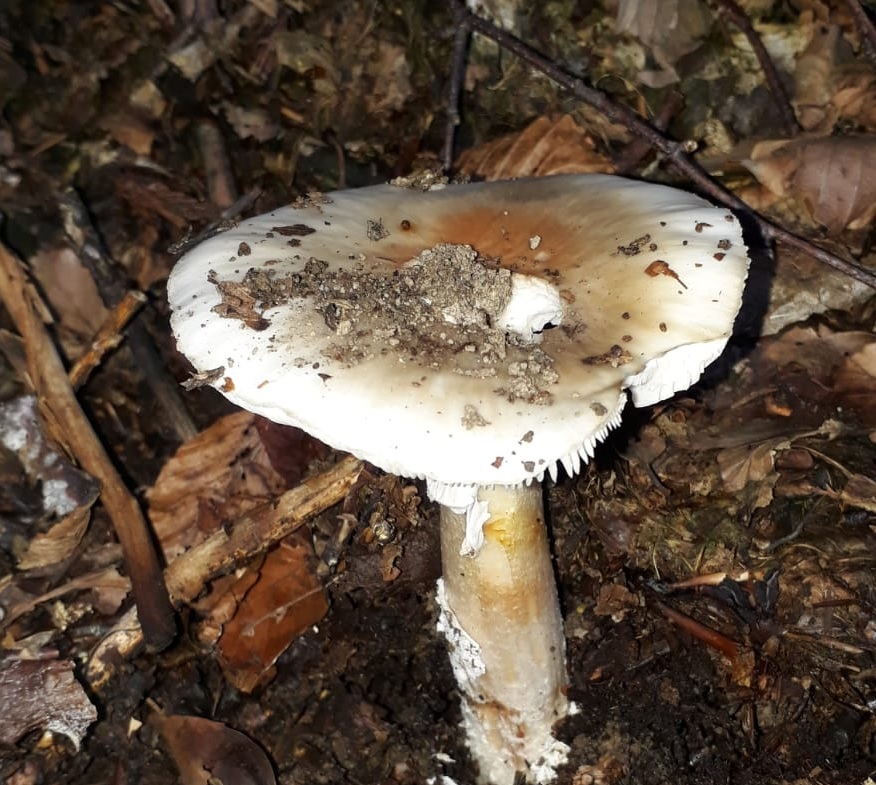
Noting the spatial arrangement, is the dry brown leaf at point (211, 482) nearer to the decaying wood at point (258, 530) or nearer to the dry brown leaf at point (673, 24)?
the decaying wood at point (258, 530)

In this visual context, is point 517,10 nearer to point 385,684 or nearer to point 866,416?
point 866,416

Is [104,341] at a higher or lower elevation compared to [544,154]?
lower

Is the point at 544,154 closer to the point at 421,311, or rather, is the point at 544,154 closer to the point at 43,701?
the point at 421,311

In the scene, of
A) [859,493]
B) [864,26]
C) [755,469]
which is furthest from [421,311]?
[864,26]

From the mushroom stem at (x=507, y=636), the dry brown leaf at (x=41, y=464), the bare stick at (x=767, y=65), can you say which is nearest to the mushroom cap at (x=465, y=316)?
the mushroom stem at (x=507, y=636)

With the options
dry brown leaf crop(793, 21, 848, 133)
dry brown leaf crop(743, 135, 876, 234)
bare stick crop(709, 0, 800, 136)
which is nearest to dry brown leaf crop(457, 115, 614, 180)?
dry brown leaf crop(743, 135, 876, 234)

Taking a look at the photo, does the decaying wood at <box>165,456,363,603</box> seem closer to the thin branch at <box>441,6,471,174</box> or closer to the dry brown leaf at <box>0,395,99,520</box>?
the dry brown leaf at <box>0,395,99,520</box>
